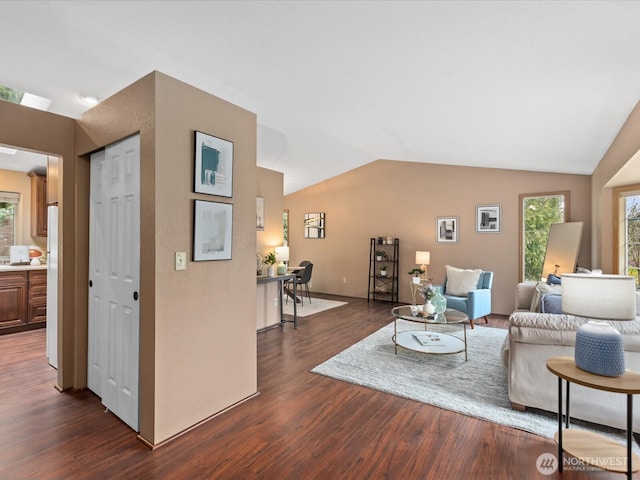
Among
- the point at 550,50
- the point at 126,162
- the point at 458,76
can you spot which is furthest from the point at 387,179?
the point at 126,162

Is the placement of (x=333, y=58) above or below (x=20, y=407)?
above

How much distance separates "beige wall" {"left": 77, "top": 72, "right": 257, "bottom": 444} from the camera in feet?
6.76

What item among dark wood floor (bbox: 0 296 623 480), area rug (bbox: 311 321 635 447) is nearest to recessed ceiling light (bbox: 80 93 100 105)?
dark wood floor (bbox: 0 296 623 480)

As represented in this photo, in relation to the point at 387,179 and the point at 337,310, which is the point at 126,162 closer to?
the point at 337,310

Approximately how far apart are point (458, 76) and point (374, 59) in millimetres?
651

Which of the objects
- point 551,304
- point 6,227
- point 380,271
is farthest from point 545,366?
point 6,227

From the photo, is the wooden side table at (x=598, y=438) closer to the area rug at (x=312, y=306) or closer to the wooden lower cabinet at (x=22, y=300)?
the area rug at (x=312, y=306)

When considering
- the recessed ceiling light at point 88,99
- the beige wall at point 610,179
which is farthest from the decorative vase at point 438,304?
the recessed ceiling light at point 88,99

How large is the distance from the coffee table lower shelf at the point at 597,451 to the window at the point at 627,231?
10.7 ft

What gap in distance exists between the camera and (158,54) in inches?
98.3

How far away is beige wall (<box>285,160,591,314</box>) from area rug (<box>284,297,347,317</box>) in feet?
3.04

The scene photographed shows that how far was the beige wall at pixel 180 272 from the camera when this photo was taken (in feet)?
6.76

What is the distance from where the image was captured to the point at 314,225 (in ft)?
27.4

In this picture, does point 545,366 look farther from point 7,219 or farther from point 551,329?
point 7,219
